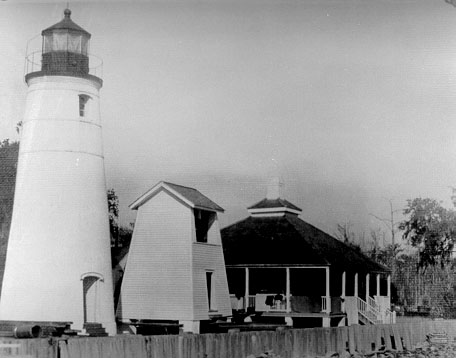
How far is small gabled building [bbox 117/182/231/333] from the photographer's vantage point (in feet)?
35.1

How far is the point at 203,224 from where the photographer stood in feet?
36.8

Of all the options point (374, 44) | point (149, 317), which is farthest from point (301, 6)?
point (149, 317)

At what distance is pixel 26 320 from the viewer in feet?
31.1

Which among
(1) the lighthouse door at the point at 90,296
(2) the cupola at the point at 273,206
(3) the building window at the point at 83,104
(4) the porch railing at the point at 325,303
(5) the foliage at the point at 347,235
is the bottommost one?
(4) the porch railing at the point at 325,303

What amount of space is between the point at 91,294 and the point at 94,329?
433 mm

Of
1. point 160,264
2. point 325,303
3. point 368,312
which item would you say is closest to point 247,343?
point 160,264

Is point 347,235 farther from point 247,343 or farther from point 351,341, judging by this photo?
point 247,343

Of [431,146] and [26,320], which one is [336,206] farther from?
[26,320]

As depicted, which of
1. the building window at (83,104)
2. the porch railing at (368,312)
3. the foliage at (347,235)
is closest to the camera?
A: the building window at (83,104)

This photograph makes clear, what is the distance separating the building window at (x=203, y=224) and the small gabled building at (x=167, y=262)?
12 centimetres

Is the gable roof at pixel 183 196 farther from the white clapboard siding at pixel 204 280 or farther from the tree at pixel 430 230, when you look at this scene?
the tree at pixel 430 230

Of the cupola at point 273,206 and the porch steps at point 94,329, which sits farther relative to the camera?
the cupola at point 273,206

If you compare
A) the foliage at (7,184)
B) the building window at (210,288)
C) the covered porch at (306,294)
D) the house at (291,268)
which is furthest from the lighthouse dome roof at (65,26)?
the covered porch at (306,294)

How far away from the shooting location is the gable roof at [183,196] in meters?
10.6
